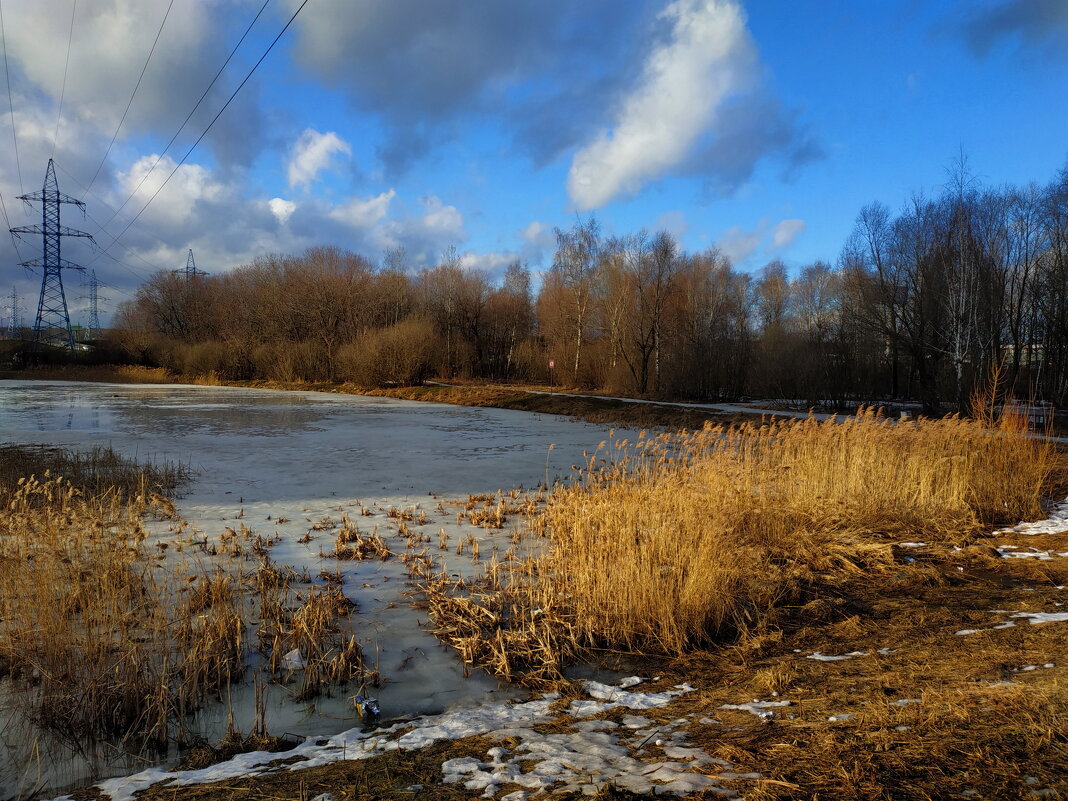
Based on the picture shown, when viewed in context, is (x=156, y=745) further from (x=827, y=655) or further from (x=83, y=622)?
(x=827, y=655)

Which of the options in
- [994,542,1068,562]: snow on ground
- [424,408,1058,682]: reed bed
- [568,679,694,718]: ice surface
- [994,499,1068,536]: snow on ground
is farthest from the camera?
[994,499,1068,536]: snow on ground

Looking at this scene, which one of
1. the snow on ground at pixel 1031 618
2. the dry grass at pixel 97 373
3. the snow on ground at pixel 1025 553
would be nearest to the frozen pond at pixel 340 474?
the snow on ground at pixel 1031 618

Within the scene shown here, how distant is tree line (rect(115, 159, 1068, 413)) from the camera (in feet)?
77.8

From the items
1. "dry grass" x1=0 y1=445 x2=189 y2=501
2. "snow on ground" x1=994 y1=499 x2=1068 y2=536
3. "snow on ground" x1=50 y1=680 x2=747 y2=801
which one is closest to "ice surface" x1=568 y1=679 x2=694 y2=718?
"snow on ground" x1=50 y1=680 x2=747 y2=801

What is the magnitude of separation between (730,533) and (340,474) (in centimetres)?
800

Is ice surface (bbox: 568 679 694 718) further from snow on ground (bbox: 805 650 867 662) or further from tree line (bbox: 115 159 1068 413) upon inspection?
tree line (bbox: 115 159 1068 413)

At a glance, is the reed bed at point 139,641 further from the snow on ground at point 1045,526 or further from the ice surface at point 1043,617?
the snow on ground at point 1045,526

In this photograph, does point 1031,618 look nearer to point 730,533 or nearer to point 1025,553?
point 730,533

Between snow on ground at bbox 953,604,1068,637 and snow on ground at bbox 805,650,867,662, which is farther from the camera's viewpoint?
snow on ground at bbox 953,604,1068,637

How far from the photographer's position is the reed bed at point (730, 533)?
191 inches

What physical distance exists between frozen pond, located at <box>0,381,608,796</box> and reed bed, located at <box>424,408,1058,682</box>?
1.59ft

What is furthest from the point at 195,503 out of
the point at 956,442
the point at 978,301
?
the point at 978,301

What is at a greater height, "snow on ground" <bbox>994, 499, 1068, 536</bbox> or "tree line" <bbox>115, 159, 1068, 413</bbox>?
"tree line" <bbox>115, 159, 1068, 413</bbox>

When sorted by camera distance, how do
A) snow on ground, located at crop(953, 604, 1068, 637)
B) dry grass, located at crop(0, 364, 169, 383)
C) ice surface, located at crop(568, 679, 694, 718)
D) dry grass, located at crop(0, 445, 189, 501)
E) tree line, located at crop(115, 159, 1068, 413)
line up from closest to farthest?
1. ice surface, located at crop(568, 679, 694, 718)
2. snow on ground, located at crop(953, 604, 1068, 637)
3. dry grass, located at crop(0, 445, 189, 501)
4. tree line, located at crop(115, 159, 1068, 413)
5. dry grass, located at crop(0, 364, 169, 383)
